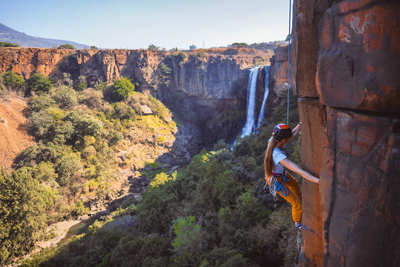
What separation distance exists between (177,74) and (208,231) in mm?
31951

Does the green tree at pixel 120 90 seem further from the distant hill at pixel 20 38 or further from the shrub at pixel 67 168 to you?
the distant hill at pixel 20 38

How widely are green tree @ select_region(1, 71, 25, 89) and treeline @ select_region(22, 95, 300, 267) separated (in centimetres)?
2370

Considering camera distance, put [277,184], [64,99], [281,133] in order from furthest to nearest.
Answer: [64,99] → [277,184] → [281,133]

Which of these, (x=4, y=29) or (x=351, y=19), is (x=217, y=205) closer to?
(x=351, y=19)

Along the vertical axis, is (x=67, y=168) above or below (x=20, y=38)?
below

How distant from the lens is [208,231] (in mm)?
8281

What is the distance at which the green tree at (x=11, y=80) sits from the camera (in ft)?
87.3

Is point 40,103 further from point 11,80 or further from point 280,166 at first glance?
point 280,166

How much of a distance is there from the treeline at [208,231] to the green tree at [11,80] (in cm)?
2370

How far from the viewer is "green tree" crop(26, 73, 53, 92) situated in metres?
27.4

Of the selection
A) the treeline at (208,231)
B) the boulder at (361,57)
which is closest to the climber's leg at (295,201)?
the boulder at (361,57)

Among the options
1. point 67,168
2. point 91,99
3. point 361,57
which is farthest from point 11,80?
point 361,57

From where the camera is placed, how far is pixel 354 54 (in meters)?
2.26

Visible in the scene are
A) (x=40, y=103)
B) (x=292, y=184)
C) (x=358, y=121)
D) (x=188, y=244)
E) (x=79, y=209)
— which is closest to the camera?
(x=358, y=121)
